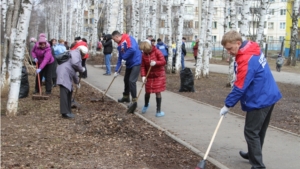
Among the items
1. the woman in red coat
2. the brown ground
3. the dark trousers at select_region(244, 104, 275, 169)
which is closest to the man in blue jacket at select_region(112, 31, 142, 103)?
the woman in red coat

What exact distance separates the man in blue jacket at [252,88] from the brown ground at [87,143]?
0.74m

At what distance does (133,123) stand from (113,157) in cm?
237

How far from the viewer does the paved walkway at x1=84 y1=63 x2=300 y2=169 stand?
5922 mm

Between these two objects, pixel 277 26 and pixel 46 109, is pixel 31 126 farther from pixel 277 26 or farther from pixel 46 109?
pixel 277 26

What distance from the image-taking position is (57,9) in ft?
188

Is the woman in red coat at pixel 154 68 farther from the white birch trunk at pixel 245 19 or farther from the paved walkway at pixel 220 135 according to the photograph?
the white birch trunk at pixel 245 19

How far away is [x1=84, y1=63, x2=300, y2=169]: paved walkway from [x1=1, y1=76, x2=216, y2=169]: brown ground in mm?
414

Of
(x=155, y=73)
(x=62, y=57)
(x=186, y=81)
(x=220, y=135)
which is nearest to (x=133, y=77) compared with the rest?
(x=155, y=73)

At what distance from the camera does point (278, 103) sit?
11.7 meters

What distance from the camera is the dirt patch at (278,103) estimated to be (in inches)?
355

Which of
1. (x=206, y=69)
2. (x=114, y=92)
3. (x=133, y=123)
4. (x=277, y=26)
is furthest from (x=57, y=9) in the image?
(x=133, y=123)

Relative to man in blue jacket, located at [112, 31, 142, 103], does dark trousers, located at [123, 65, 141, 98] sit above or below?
below

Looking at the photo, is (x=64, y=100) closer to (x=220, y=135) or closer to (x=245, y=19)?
(x=220, y=135)

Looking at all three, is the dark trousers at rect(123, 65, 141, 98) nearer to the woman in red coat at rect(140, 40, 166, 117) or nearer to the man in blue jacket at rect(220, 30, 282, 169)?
the woman in red coat at rect(140, 40, 166, 117)
